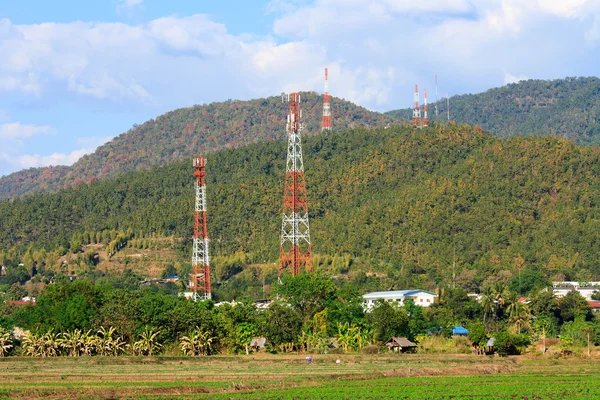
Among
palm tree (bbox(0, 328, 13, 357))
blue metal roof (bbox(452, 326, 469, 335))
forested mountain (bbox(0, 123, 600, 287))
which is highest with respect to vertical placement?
forested mountain (bbox(0, 123, 600, 287))

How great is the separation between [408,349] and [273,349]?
464 inches

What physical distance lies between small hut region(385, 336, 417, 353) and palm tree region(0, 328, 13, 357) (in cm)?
3220

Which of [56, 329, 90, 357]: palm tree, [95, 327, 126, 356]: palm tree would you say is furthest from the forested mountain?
[56, 329, 90, 357]: palm tree

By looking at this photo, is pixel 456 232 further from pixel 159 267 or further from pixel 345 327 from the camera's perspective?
pixel 345 327

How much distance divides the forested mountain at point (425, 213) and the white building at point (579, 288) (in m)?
5.60

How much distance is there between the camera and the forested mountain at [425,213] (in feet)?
502

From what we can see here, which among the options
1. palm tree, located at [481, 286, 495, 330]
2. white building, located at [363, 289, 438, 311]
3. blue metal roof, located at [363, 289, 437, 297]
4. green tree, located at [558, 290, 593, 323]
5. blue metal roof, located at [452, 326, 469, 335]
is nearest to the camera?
blue metal roof, located at [452, 326, 469, 335]

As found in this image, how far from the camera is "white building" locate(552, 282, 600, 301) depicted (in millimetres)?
134500

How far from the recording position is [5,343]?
85.0m

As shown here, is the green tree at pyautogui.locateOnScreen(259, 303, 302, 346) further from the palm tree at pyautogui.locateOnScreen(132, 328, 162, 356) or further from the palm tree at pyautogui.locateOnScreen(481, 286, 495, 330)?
the palm tree at pyautogui.locateOnScreen(481, 286, 495, 330)

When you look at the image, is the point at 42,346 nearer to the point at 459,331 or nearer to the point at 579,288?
the point at 459,331

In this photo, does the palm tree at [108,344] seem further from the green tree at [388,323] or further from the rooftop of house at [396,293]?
the rooftop of house at [396,293]

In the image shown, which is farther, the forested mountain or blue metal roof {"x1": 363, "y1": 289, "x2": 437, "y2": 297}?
the forested mountain

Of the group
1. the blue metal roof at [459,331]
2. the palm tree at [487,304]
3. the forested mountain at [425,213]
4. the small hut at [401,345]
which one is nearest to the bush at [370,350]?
the small hut at [401,345]
